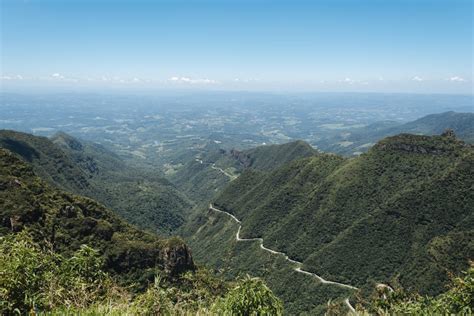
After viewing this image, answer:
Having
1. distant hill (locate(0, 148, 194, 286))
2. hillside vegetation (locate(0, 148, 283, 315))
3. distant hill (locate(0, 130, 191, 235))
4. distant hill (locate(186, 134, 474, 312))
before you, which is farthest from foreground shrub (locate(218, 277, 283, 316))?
distant hill (locate(0, 130, 191, 235))

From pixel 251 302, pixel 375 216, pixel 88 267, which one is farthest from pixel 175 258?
pixel 375 216

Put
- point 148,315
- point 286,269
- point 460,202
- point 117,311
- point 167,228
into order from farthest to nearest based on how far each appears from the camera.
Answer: point 167,228
point 286,269
point 460,202
point 148,315
point 117,311

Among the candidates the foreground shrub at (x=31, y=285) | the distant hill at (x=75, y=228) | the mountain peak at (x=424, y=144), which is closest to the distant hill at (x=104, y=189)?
the distant hill at (x=75, y=228)

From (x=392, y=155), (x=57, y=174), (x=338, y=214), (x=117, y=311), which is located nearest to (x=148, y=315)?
(x=117, y=311)

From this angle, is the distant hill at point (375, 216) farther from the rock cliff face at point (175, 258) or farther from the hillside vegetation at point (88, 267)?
the hillside vegetation at point (88, 267)

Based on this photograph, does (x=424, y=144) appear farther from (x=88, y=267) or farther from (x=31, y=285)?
(x=31, y=285)

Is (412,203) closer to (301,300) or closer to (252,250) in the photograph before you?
(301,300)

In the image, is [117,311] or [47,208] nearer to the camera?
[117,311]
